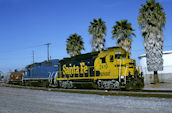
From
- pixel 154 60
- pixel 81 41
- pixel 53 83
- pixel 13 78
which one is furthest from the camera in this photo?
pixel 81 41

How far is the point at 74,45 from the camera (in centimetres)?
4334

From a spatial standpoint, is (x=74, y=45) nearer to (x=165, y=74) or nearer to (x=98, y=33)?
(x=98, y=33)

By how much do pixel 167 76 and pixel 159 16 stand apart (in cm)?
1006

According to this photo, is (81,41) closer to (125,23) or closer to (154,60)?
(125,23)

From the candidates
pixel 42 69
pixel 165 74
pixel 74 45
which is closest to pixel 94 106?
pixel 42 69

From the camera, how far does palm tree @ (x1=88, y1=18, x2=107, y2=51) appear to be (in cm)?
3688

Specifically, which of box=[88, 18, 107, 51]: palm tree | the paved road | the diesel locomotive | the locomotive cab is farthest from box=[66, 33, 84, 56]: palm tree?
the paved road

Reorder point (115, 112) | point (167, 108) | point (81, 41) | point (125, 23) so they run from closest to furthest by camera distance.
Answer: point (115, 112) < point (167, 108) < point (125, 23) < point (81, 41)

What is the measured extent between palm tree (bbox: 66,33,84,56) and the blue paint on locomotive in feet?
45.3

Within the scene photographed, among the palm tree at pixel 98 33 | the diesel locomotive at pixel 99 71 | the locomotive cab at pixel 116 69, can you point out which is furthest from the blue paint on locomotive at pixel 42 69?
the palm tree at pixel 98 33

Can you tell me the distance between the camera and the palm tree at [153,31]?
91.7 ft

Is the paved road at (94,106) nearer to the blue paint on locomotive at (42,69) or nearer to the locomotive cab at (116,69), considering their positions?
the locomotive cab at (116,69)

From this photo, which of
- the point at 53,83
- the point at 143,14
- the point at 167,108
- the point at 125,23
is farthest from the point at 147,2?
the point at 167,108

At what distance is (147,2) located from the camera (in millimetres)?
29125
